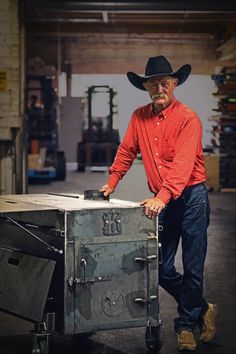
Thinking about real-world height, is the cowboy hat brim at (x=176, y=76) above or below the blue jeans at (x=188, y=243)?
above

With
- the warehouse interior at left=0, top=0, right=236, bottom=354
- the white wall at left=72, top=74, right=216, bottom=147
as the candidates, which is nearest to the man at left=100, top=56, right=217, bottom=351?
the warehouse interior at left=0, top=0, right=236, bottom=354

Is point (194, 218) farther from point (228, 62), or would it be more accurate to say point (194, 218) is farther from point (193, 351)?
point (228, 62)

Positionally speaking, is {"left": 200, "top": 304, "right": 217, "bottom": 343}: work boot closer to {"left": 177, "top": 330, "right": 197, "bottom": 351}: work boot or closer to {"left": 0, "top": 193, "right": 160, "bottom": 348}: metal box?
{"left": 177, "top": 330, "right": 197, "bottom": 351}: work boot

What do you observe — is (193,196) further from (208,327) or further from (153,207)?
(208,327)

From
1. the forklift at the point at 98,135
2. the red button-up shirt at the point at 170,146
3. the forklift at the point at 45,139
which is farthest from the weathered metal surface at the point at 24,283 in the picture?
the forklift at the point at 98,135

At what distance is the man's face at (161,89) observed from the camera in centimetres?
447

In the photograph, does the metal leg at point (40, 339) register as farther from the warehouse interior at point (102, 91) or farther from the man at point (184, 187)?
the warehouse interior at point (102, 91)

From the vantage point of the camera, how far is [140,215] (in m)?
4.14

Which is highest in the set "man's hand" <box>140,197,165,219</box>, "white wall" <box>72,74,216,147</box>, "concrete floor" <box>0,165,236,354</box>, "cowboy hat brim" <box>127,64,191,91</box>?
"white wall" <box>72,74,216,147</box>

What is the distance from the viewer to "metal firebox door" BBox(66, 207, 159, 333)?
399cm

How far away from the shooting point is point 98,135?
2211cm

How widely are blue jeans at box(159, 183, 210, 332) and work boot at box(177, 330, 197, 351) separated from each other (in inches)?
1.7

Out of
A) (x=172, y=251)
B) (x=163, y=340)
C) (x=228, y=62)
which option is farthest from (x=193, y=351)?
(x=228, y=62)

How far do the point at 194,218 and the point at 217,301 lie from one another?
165cm
